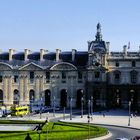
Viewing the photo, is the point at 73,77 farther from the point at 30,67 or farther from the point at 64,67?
the point at 30,67

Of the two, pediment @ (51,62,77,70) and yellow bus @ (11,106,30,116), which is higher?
pediment @ (51,62,77,70)

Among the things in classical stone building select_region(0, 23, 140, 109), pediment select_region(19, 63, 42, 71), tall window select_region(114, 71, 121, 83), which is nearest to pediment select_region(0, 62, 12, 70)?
classical stone building select_region(0, 23, 140, 109)

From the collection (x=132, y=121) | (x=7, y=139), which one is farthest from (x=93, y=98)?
(x=7, y=139)

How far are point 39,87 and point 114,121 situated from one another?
4071 cm

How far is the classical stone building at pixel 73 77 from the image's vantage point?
122 metres

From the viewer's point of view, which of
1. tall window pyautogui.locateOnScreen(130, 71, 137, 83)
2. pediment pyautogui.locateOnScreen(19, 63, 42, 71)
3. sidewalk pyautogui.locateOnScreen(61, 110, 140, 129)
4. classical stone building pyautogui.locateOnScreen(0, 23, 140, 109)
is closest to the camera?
sidewalk pyautogui.locateOnScreen(61, 110, 140, 129)

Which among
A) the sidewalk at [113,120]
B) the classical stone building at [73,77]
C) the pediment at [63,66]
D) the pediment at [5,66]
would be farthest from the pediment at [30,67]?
the sidewalk at [113,120]

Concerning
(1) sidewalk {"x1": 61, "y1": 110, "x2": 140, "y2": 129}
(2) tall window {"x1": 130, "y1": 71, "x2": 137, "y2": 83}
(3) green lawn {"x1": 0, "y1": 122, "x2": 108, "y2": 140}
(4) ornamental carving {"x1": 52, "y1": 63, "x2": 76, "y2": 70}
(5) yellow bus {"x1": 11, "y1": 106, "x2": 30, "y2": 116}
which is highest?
(4) ornamental carving {"x1": 52, "y1": 63, "x2": 76, "y2": 70}

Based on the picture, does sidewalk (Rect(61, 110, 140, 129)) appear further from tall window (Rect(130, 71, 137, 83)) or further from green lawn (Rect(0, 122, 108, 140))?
tall window (Rect(130, 71, 137, 83))

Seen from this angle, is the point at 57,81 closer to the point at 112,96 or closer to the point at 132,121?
the point at 112,96

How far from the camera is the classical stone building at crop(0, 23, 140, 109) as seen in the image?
12169 centimetres

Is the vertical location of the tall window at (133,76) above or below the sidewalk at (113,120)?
above

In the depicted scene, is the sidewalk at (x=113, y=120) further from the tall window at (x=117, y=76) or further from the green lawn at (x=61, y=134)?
the tall window at (x=117, y=76)

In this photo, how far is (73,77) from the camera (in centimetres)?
12512
